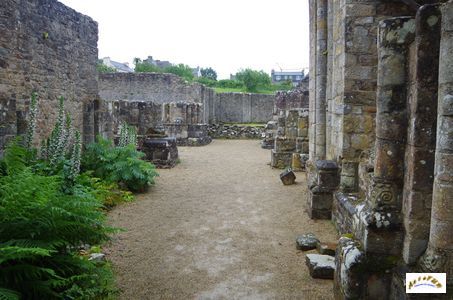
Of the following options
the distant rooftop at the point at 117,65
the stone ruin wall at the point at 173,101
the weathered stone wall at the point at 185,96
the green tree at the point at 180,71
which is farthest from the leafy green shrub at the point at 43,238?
the distant rooftop at the point at 117,65

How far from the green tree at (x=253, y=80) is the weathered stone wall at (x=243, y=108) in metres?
10.2

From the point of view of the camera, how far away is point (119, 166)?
29.1 feet

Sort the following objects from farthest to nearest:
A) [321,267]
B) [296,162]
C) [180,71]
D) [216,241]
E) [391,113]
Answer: [180,71], [296,162], [216,241], [321,267], [391,113]

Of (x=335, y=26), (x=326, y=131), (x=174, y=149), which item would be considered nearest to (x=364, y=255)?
(x=335, y=26)

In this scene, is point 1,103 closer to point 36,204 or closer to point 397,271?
point 36,204

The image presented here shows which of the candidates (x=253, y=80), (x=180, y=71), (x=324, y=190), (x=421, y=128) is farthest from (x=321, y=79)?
(x=180, y=71)

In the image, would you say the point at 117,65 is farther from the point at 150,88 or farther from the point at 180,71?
the point at 150,88

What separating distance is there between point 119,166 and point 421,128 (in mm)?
7033

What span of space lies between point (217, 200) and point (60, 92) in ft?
18.2

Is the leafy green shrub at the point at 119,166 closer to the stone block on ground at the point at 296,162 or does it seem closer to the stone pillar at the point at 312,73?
the stone pillar at the point at 312,73

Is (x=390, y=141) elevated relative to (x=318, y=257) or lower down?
elevated

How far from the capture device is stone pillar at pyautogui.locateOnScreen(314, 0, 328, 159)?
26.6 feet

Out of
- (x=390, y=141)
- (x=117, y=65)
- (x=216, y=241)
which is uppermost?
(x=117, y=65)

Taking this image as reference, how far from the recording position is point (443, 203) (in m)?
2.78
